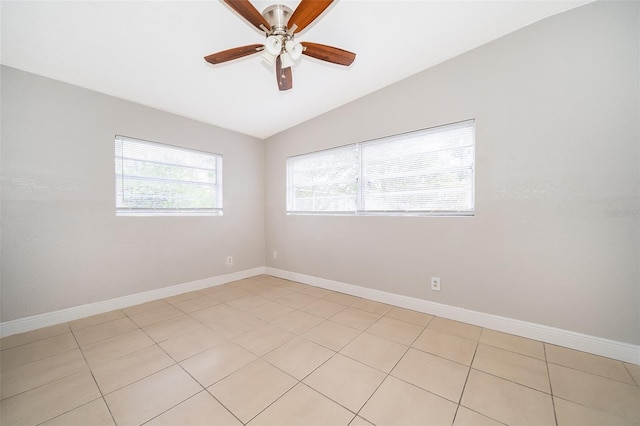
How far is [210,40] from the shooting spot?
197 cm

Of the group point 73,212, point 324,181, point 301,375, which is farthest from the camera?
point 324,181

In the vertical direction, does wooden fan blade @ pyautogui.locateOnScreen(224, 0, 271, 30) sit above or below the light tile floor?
above

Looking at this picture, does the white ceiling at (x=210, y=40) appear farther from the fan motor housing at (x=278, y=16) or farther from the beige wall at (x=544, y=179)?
the beige wall at (x=544, y=179)

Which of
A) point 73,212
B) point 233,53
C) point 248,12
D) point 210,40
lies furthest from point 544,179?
point 73,212

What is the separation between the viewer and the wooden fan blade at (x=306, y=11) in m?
1.39

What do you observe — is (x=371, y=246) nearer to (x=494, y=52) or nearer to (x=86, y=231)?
(x=494, y=52)

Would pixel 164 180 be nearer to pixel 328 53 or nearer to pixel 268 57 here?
pixel 268 57

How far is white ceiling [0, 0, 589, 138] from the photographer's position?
1.71 meters

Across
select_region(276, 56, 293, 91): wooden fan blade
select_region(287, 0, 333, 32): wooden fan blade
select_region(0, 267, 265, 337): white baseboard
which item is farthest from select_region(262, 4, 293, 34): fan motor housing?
select_region(0, 267, 265, 337): white baseboard

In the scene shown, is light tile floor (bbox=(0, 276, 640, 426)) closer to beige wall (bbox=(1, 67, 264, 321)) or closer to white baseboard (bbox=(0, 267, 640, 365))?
white baseboard (bbox=(0, 267, 640, 365))

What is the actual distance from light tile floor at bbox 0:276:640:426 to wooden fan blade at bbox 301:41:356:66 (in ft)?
7.63

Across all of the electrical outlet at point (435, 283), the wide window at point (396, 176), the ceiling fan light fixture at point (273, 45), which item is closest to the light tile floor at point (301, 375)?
the electrical outlet at point (435, 283)

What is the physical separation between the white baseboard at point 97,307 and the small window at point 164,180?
3.20ft

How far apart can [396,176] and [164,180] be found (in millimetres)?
2972
